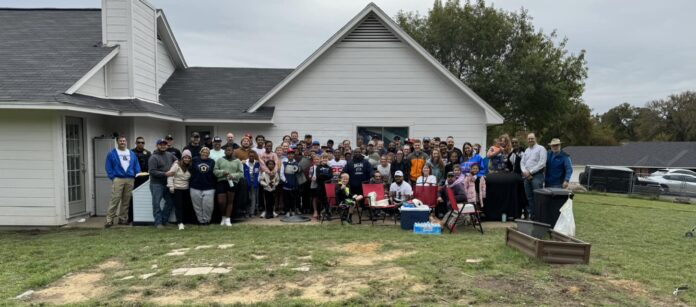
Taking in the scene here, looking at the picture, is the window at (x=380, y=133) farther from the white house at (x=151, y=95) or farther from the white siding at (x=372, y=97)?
the white siding at (x=372, y=97)

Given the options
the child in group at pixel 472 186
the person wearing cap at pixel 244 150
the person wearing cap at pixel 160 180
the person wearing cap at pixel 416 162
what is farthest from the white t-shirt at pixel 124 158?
the child in group at pixel 472 186

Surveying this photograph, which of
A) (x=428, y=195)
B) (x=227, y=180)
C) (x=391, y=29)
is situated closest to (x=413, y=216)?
(x=428, y=195)

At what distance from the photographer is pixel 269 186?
27.8 feet

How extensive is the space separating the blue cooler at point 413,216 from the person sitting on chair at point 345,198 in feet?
3.32

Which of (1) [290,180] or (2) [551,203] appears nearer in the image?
(2) [551,203]

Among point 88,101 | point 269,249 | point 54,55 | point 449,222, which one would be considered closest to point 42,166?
point 88,101

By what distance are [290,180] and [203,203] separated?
5.74 ft

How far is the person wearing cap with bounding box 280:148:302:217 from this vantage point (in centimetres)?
861

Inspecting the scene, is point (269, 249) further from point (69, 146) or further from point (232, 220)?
point (69, 146)

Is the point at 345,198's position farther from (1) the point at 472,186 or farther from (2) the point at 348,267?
(2) the point at 348,267

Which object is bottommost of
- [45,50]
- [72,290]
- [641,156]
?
[641,156]

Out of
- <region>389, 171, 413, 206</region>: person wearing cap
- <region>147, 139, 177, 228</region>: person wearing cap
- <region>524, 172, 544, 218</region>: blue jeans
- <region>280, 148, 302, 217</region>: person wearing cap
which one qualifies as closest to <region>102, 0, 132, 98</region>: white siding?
<region>147, 139, 177, 228</region>: person wearing cap

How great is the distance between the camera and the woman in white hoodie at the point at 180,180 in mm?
7661

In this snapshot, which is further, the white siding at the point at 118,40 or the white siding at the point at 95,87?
the white siding at the point at 118,40
